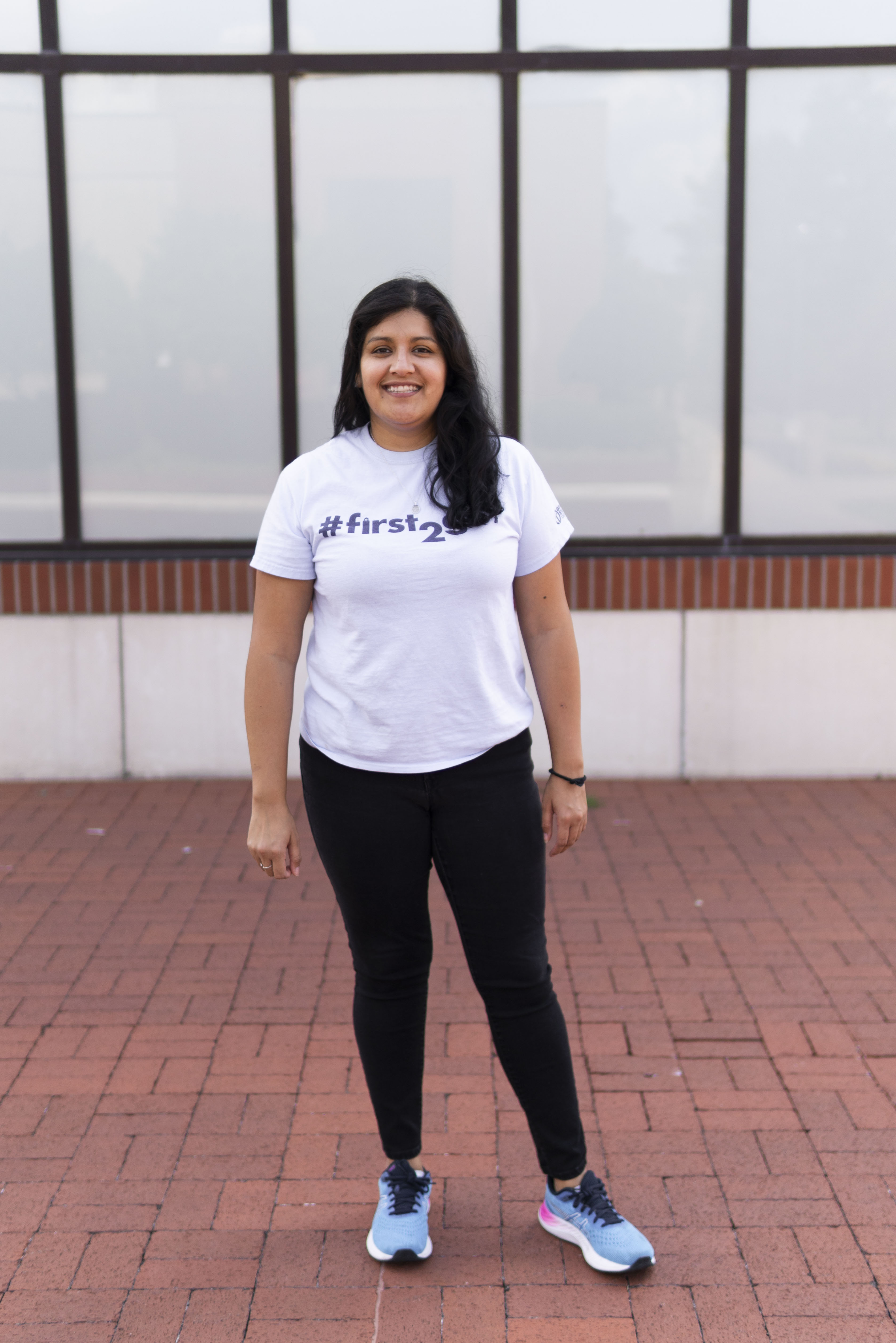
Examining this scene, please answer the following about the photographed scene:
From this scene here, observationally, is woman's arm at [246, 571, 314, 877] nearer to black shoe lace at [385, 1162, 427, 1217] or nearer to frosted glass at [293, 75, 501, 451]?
black shoe lace at [385, 1162, 427, 1217]

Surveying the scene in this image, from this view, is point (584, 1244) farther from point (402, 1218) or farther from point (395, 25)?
point (395, 25)

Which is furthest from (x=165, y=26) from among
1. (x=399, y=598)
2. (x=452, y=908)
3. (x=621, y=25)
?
(x=452, y=908)

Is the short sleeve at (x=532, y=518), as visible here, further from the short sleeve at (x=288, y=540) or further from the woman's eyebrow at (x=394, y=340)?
the short sleeve at (x=288, y=540)

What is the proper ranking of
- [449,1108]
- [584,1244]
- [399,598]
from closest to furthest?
1. [399,598]
2. [584,1244]
3. [449,1108]

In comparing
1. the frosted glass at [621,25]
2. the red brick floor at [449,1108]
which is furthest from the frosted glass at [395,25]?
the red brick floor at [449,1108]

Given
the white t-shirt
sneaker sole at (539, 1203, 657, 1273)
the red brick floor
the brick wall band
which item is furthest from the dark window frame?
sneaker sole at (539, 1203, 657, 1273)

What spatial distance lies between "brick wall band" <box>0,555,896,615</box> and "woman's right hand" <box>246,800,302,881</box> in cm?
340

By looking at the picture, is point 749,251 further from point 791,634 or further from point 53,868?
point 53,868

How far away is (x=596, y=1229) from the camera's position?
2557mm

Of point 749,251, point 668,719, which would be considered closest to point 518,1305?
point 668,719

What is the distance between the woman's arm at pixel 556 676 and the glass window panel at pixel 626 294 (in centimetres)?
349

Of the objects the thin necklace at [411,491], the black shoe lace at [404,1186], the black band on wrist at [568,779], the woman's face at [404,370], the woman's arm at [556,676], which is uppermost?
the woman's face at [404,370]

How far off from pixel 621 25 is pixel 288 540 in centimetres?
425

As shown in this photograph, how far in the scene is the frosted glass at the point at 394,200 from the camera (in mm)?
5770
